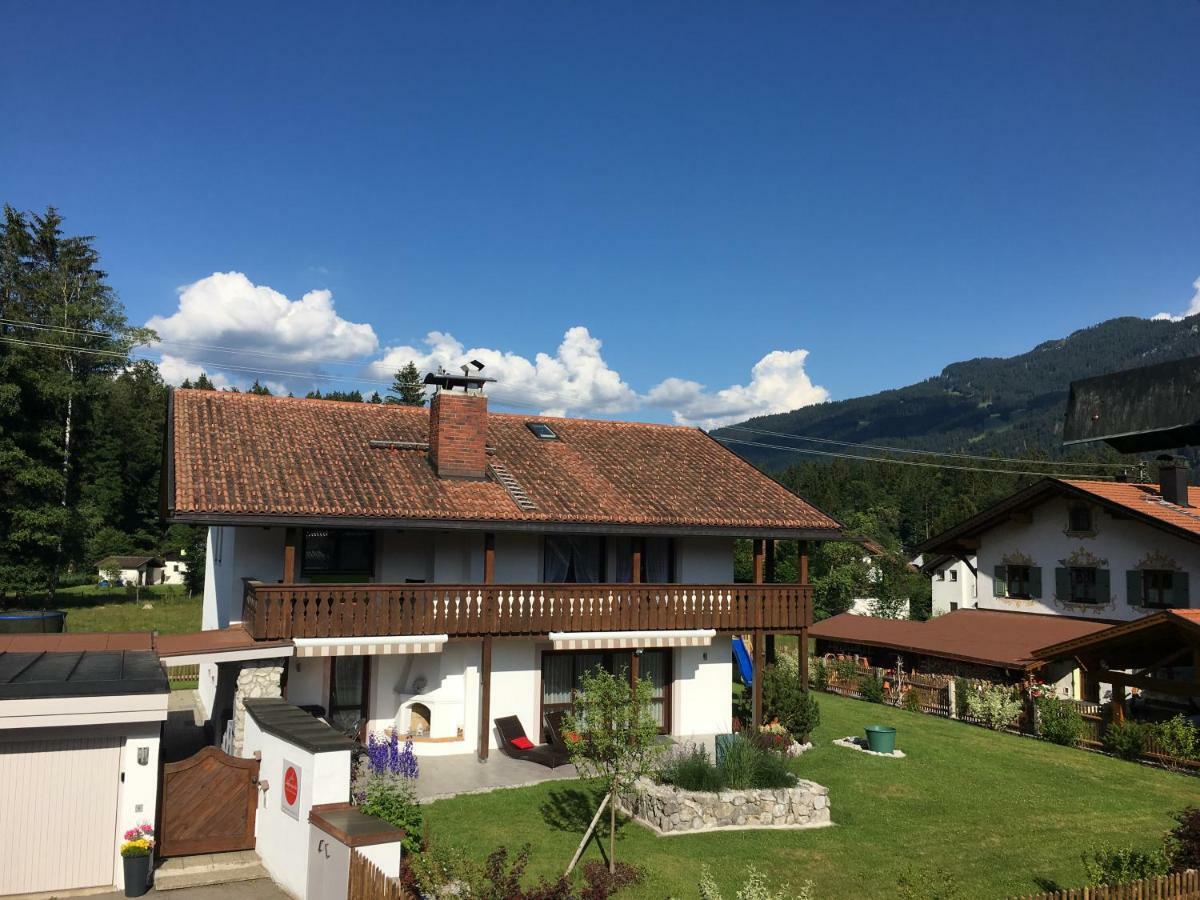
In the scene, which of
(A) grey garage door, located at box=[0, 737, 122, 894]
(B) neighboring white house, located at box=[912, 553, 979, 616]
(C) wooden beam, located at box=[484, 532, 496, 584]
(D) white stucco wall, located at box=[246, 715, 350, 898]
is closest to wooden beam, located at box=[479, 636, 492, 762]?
(C) wooden beam, located at box=[484, 532, 496, 584]

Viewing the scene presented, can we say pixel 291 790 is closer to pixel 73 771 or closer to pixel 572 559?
pixel 73 771

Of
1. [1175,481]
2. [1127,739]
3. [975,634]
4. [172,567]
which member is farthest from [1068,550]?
[172,567]

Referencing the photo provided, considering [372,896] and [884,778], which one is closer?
[372,896]

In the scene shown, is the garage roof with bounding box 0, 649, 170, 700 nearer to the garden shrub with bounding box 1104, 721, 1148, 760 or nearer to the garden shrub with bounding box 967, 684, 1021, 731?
the garden shrub with bounding box 1104, 721, 1148, 760

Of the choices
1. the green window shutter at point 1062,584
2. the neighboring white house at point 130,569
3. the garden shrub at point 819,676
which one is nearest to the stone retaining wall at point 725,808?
the garden shrub at point 819,676

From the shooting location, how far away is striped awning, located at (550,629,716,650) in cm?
1877

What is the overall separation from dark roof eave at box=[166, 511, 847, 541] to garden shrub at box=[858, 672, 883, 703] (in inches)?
380

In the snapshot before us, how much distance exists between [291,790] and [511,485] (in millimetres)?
9916

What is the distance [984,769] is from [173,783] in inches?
639

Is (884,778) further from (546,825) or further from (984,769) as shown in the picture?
(546,825)

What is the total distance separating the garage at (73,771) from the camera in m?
11.0

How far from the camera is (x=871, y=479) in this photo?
12631 cm

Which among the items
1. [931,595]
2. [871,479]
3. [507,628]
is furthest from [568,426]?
[871,479]

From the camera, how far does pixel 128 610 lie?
1714 inches
